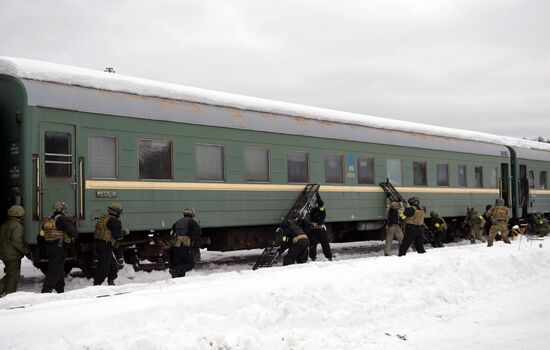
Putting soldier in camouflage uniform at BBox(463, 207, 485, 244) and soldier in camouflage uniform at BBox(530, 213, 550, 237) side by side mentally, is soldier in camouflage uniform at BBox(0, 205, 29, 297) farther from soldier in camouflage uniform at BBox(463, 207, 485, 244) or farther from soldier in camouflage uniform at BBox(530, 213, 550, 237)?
soldier in camouflage uniform at BBox(530, 213, 550, 237)

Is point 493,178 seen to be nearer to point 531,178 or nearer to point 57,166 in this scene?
point 531,178

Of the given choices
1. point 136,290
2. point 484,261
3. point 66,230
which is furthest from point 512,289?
point 66,230

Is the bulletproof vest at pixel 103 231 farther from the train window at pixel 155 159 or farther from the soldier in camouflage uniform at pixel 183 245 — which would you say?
the train window at pixel 155 159

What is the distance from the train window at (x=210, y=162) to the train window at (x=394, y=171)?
6.04 meters

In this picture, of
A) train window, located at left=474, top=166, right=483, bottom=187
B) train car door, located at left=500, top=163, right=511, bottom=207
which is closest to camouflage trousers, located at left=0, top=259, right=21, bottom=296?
train window, located at left=474, top=166, right=483, bottom=187

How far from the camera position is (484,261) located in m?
11.7

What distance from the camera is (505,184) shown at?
890 inches

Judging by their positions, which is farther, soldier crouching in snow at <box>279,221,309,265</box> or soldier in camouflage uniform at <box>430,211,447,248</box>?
soldier in camouflage uniform at <box>430,211,447,248</box>

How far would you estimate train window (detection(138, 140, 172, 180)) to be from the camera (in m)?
11.6

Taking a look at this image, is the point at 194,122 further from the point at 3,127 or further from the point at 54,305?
the point at 54,305

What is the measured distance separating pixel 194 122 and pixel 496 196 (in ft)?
43.6

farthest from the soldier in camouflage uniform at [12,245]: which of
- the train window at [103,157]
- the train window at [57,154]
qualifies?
the train window at [103,157]

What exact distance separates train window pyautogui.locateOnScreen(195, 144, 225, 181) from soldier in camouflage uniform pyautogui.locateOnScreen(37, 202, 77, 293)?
3.42 meters

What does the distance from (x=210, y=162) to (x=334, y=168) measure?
13.3 ft
